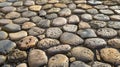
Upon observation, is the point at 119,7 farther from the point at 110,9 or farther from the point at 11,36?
the point at 11,36

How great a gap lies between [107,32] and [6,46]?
0.83 meters

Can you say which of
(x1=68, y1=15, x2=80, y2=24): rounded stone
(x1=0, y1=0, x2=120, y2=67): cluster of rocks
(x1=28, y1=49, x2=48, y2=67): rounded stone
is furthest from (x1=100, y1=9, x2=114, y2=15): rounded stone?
(x1=28, y1=49, x2=48, y2=67): rounded stone

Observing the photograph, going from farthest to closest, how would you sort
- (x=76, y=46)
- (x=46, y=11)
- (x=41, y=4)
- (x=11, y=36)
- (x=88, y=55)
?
1. (x=41, y=4)
2. (x=46, y=11)
3. (x=11, y=36)
4. (x=76, y=46)
5. (x=88, y=55)

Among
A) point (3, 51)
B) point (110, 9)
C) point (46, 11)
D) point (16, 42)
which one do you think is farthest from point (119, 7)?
point (3, 51)

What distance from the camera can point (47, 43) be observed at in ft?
5.19

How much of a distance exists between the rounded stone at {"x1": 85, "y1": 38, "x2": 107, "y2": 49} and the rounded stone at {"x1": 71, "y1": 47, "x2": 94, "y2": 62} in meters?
0.06

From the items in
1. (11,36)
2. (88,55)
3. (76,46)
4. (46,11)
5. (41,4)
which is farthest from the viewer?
(41,4)

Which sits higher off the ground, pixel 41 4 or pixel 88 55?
pixel 41 4

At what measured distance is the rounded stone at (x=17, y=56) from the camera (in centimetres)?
145

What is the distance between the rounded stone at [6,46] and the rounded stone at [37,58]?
164 millimetres

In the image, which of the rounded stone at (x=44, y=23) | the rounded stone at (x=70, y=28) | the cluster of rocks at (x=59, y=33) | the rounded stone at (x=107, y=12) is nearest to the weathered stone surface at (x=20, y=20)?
the cluster of rocks at (x=59, y=33)

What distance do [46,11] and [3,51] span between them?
74 centimetres

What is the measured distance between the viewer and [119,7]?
7.05ft

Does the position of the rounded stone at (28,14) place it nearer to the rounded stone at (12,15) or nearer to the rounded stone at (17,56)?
the rounded stone at (12,15)
